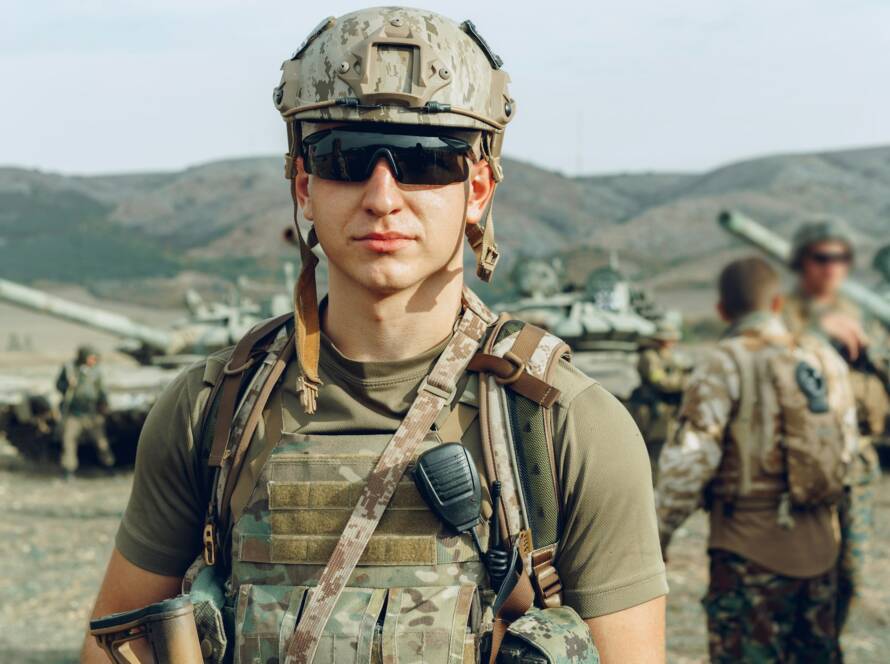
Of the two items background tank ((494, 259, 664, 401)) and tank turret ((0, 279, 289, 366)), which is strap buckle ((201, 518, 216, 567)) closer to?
background tank ((494, 259, 664, 401))

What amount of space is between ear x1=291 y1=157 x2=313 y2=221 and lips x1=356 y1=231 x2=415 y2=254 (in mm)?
212

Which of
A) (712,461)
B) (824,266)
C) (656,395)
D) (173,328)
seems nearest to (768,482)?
(712,461)

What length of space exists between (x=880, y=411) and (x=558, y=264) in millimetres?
9739

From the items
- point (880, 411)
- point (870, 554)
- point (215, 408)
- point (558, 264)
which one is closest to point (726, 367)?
point (880, 411)

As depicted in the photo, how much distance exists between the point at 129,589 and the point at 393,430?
2.13 ft

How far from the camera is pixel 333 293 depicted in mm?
2514

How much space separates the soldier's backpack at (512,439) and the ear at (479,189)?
0.23 meters

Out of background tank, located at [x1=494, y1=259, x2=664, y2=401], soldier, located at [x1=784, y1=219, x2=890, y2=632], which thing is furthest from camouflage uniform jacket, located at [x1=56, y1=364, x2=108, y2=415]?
soldier, located at [x1=784, y1=219, x2=890, y2=632]

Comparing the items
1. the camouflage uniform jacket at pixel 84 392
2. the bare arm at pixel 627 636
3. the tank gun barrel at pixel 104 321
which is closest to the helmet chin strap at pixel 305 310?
the bare arm at pixel 627 636

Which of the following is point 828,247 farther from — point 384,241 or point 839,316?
point 384,241

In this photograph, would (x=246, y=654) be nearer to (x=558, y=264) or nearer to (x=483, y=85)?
(x=483, y=85)

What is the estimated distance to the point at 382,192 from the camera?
2.35m

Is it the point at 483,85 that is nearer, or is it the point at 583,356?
the point at 483,85

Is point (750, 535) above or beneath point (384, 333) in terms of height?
beneath
